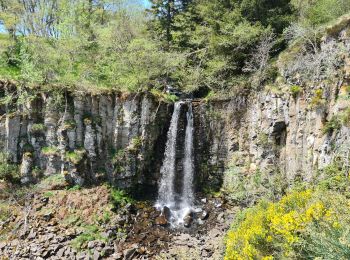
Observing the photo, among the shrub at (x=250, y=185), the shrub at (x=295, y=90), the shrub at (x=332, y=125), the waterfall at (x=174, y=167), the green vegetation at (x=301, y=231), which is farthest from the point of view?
the waterfall at (x=174, y=167)

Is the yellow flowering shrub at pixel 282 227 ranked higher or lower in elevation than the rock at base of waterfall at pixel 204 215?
higher

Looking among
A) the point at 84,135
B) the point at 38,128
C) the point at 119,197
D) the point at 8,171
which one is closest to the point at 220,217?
the point at 119,197

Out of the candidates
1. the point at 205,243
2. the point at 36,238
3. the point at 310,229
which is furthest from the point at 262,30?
the point at 36,238

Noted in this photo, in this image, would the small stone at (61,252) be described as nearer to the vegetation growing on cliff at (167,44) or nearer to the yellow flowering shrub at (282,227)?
the yellow flowering shrub at (282,227)

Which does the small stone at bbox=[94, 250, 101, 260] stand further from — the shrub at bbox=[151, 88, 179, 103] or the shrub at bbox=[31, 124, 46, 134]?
the shrub at bbox=[151, 88, 179, 103]

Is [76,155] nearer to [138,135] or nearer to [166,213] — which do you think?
[138,135]

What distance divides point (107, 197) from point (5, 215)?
4.76m

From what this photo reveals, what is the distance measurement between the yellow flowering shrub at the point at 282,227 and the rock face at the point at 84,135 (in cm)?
899

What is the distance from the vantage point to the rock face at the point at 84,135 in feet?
51.9

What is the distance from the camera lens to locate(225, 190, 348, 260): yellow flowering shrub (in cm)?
689

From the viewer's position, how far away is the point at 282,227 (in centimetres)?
725

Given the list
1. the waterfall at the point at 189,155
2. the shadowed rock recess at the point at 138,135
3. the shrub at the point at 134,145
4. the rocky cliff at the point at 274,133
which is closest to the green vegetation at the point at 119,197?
the shadowed rock recess at the point at 138,135

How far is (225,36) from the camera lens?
17.9 meters

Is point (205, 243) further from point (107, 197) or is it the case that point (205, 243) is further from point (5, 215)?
point (5, 215)
